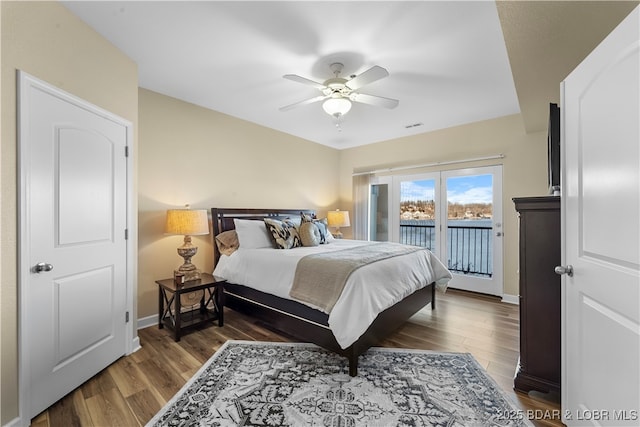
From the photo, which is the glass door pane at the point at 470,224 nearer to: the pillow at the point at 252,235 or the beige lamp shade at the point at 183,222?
the pillow at the point at 252,235

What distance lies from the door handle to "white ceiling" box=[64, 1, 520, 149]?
1.72m

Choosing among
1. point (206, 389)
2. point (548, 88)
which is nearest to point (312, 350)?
point (206, 389)

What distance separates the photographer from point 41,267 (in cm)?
169

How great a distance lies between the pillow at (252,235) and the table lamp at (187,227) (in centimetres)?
44

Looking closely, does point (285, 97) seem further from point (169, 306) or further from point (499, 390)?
point (499, 390)

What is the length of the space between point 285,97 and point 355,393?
305 centimetres

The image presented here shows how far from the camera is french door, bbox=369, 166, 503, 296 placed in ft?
13.4

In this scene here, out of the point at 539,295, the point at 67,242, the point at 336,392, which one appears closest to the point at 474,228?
the point at 539,295

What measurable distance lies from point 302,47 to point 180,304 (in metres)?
2.60

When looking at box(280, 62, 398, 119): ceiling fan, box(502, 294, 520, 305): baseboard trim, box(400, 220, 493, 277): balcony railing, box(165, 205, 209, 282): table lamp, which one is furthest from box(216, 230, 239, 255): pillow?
box(502, 294, 520, 305): baseboard trim

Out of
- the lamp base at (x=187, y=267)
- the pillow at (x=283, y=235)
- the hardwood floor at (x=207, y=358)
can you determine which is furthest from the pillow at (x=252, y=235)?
the hardwood floor at (x=207, y=358)

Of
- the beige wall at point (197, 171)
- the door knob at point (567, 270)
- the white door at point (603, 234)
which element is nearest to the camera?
the white door at point (603, 234)

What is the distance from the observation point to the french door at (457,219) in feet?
13.4

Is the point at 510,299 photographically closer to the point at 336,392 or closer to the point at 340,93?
the point at 336,392
